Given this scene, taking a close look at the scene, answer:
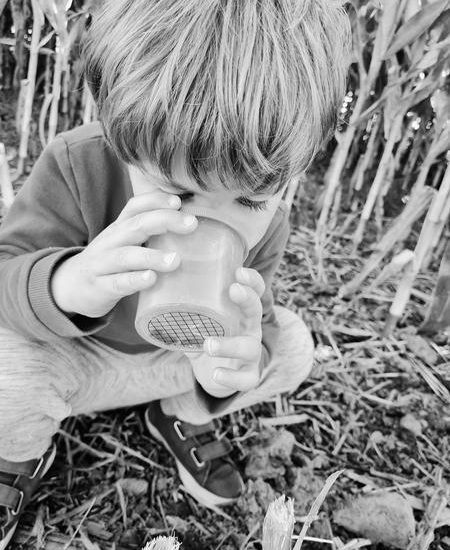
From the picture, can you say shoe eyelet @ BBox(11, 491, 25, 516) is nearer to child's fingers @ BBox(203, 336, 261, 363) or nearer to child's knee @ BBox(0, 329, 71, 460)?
child's knee @ BBox(0, 329, 71, 460)

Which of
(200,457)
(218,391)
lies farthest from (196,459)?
(218,391)

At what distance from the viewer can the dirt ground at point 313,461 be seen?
91cm

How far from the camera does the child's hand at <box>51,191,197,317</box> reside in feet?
1.83

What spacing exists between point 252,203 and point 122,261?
0.50 ft

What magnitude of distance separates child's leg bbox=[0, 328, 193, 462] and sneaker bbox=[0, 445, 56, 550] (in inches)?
0.7

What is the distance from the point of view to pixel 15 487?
0.86 meters

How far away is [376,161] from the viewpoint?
75.5 inches

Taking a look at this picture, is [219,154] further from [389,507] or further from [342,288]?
[342,288]

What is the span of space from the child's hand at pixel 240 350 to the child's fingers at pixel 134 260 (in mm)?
70

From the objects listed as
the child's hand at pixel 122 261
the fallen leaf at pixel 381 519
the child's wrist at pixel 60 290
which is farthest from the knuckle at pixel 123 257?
the fallen leaf at pixel 381 519

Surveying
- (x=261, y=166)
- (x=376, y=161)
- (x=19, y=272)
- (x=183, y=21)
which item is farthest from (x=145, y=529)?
(x=376, y=161)

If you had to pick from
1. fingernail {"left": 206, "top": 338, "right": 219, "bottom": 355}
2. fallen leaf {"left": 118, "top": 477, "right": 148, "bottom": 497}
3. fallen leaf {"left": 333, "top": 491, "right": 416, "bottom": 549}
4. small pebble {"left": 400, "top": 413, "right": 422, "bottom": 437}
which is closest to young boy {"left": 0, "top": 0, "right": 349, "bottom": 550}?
fingernail {"left": 206, "top": 338, "right": 219, "bottom": 355}

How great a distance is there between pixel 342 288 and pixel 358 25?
63 centimetres

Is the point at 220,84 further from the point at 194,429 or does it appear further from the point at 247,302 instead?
the point at 194,429
